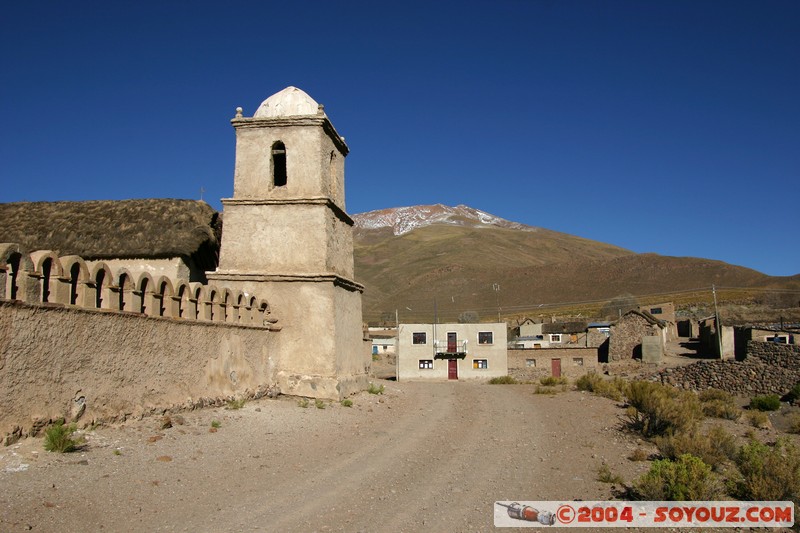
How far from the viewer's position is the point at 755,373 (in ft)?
87.5

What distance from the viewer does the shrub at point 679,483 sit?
802 centimetres

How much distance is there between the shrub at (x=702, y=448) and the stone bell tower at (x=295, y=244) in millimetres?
7636

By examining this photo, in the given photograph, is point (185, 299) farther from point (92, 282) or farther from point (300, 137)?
point (300, 137)

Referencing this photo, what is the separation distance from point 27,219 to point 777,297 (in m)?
75.5

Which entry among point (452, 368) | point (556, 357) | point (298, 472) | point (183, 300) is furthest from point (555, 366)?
point (298, 472)

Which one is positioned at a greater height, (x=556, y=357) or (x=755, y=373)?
(x=556, y=357)

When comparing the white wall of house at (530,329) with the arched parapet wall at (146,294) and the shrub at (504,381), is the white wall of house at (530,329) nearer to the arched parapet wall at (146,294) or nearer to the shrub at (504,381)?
the shrub at (504,381)

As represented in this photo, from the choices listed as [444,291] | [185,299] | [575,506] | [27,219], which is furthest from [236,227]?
[444,291]

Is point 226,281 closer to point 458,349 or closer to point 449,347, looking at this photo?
point 449,347

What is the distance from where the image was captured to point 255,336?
1491 centimetres

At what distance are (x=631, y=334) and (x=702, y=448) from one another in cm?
3387

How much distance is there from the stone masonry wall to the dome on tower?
20.4 m

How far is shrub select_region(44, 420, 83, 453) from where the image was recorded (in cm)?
777

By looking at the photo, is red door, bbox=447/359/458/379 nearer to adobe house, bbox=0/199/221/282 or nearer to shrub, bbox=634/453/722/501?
adobe house, bbox=0/199/221/282
